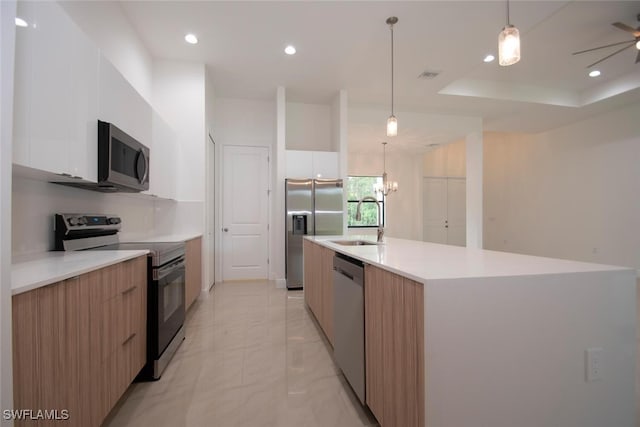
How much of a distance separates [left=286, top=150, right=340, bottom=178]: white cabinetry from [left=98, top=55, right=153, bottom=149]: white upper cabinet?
86.4 inches

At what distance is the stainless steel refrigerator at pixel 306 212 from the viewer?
14.1 ft

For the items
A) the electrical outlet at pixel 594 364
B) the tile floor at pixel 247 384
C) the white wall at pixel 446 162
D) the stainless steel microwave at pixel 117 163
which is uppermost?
the white wall at pixel 446 162

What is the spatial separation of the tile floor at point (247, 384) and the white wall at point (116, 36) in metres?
2.60

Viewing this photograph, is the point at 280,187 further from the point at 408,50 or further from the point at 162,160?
the point at 408,50

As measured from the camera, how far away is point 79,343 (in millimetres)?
1121

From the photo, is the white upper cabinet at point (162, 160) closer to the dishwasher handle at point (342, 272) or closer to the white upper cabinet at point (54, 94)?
the white upper cabinet at point (54, 94)

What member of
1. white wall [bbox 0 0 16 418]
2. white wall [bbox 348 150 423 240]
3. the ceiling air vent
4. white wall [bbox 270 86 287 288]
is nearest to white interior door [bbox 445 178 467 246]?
white wall [bbox 348 150 423 240]

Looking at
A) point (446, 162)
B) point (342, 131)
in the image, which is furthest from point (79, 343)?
point (446, 162)

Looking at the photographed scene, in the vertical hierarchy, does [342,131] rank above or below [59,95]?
above

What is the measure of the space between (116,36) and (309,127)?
303cm

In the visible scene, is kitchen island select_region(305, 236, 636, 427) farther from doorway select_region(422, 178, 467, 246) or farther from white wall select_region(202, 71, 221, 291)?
doorway select_region(422, 178, 467, 246)

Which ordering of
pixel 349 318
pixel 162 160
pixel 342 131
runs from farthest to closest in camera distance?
pixel 342 131, pixel 162 160, pixel 349 318

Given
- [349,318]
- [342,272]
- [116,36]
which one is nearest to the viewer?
[349,318]

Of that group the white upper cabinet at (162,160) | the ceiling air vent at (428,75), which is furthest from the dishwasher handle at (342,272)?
the ceiling air vent at (428,75)
